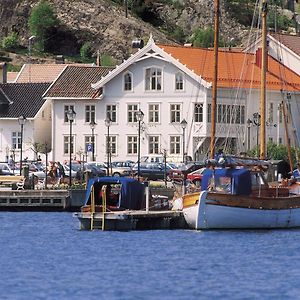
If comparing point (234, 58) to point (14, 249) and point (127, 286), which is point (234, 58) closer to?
point (14, 249)

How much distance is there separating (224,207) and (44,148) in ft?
171

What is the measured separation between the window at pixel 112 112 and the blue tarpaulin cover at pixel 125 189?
45.5 m

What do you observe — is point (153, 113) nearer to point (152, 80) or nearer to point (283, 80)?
point (152, 80)

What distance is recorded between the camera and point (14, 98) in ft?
448

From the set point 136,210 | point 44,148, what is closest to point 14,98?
point 44,148

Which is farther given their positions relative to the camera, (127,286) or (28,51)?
(28,51)

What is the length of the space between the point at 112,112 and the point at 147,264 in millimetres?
64573

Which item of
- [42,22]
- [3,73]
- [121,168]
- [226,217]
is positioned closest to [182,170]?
[121,168]

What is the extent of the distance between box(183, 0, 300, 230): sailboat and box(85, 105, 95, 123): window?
46402 millimetres

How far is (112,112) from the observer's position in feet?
425

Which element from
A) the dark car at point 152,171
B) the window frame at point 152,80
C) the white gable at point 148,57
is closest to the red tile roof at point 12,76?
the white gable at point 148,57

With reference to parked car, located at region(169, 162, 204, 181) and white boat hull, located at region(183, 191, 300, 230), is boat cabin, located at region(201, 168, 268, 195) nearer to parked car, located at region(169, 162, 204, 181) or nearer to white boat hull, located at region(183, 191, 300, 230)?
white boat hull, located at region(183, 191, 300, 230)

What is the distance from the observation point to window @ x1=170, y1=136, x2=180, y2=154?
414 ft

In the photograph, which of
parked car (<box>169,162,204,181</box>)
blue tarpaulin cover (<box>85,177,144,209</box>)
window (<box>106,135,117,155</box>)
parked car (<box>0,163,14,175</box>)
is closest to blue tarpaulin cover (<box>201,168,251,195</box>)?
blue tarpaulin cover (<box>85,177,144,209</box>)
